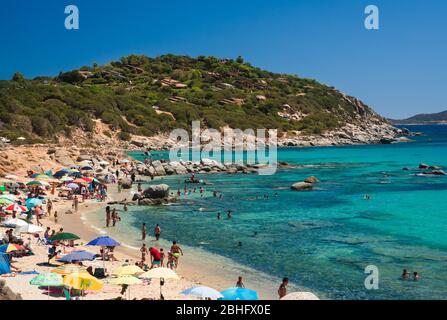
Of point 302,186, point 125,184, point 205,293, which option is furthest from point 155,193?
point 205,293

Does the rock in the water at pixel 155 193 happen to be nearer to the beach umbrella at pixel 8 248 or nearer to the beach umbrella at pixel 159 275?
the beach umbrella at pixel 8 248

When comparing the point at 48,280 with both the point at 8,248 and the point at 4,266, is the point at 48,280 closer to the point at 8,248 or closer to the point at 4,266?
the point at 4,266

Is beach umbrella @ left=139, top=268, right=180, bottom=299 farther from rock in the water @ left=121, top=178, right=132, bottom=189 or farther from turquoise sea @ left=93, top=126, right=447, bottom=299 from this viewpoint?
rock in the water @ left=121, top=178, right=132, bottom=189

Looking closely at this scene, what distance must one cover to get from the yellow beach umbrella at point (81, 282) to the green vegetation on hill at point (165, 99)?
181 ft

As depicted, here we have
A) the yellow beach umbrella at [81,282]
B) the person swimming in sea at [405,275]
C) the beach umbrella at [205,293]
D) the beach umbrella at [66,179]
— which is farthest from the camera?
the beach umbrella at [66,179]

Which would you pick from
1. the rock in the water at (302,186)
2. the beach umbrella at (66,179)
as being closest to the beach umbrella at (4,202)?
the beach umbrella at (66,179)

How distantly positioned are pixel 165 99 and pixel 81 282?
10651 centimetres

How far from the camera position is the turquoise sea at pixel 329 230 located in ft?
59.8

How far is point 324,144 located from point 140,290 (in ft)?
347

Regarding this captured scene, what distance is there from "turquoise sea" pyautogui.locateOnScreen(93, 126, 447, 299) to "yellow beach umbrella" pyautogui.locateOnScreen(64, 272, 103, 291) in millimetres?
8127

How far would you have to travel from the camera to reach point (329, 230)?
1069 inches

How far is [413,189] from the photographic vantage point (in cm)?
4522
